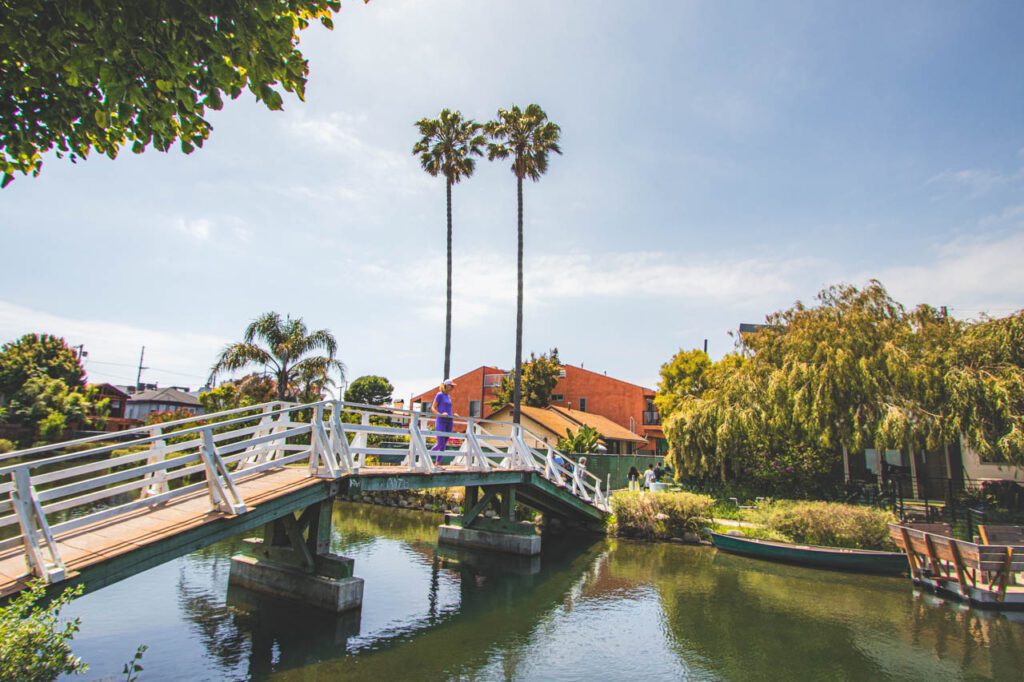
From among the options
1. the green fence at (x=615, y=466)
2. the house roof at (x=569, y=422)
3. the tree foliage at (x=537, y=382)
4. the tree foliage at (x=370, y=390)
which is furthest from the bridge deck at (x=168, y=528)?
the tree foliage at (x=370, y=390)

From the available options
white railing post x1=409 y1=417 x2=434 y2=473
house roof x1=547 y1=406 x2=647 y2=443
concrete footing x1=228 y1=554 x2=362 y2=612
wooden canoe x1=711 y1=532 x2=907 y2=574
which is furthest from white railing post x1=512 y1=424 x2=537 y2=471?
house roof x1=547 y1=406 x2=647 y2=443

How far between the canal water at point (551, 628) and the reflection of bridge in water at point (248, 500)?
3.79 feet

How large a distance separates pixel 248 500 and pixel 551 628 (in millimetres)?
6213

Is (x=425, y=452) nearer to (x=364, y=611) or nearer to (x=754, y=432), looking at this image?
(x=364, y=611)

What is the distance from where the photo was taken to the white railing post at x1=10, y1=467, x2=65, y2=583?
21.4 feet

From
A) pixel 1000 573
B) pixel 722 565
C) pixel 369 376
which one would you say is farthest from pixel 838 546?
pixel 369 376

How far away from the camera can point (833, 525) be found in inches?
694

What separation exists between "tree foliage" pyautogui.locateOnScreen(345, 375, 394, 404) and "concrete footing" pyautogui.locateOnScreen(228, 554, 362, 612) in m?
66.9

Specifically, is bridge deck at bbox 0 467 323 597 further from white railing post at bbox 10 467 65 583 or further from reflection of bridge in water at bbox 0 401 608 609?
white railing post at bbox 10 467 65 583

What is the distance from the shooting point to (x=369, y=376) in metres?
82.1

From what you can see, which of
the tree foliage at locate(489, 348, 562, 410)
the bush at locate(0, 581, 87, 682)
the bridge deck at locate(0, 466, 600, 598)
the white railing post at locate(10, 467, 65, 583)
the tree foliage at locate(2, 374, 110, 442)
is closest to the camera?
the bush at locate(0, 581, 87, 682)

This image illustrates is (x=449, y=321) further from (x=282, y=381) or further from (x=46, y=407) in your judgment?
(x=46, y=407)

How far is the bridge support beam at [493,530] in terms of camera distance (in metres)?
18.3

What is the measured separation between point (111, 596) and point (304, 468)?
490 centimetres
